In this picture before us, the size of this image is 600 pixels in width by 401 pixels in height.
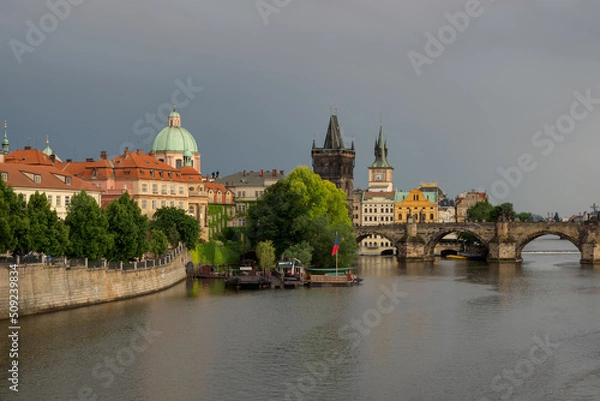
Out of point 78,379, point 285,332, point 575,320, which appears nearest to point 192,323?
point 285,332

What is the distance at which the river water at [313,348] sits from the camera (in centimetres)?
3834

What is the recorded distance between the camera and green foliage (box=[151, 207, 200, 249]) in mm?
85137

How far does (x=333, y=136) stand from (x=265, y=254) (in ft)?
280

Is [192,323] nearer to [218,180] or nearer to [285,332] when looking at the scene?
[285,332]

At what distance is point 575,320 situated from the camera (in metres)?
58.4

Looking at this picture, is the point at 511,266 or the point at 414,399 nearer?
the point at 414,399

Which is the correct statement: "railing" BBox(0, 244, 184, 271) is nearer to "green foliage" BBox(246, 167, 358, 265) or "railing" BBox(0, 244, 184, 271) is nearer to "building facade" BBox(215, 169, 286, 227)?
"green foliage" BBox(246, 167, 358, 265)

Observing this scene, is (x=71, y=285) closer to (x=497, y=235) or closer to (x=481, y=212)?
(x=497, y=235)

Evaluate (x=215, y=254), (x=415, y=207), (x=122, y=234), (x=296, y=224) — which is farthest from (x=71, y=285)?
(x=415, y=207)

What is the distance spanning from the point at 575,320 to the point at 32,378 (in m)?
34.7

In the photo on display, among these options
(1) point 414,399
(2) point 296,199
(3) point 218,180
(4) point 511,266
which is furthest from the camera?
(3) point 218,180

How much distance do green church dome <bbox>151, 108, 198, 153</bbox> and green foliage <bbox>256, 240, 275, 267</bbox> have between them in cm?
3621

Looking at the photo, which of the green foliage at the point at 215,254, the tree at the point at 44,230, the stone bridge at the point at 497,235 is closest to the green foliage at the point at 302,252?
the green foliage at the point at 215,254

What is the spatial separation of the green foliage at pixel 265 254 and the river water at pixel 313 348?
16.0 meters
